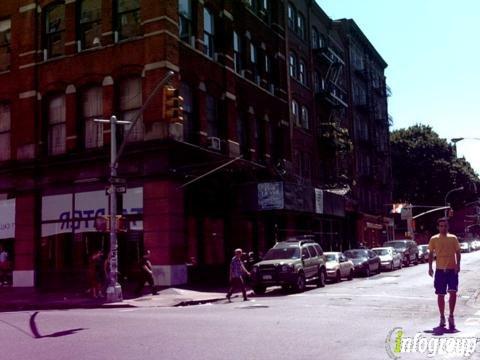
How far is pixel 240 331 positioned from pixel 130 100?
16234mm

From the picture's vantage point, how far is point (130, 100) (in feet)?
81.5

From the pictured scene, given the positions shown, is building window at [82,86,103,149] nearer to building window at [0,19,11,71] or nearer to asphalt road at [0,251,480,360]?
building window at [0,19,11,71]

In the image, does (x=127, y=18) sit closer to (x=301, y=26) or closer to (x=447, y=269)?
(x=301, y=26)

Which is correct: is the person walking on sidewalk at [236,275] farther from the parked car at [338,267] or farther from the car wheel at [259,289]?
the parked car at [338,267]

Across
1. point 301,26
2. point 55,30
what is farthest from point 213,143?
point 301,26

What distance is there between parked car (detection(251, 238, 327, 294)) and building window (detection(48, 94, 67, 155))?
439 inches

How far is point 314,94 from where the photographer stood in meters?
40.9

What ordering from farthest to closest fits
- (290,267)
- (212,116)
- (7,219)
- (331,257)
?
(212,116)
(7,219)
(331,257)
(290,267)

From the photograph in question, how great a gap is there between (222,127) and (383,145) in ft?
117

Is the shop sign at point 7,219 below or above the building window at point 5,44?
below

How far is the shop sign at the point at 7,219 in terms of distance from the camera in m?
27.0

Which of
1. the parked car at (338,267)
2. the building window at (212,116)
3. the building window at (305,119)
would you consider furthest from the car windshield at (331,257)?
the building window at (305,119)

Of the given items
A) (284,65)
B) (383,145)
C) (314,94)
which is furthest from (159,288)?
(383,145)

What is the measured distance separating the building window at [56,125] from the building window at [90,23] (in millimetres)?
2803
